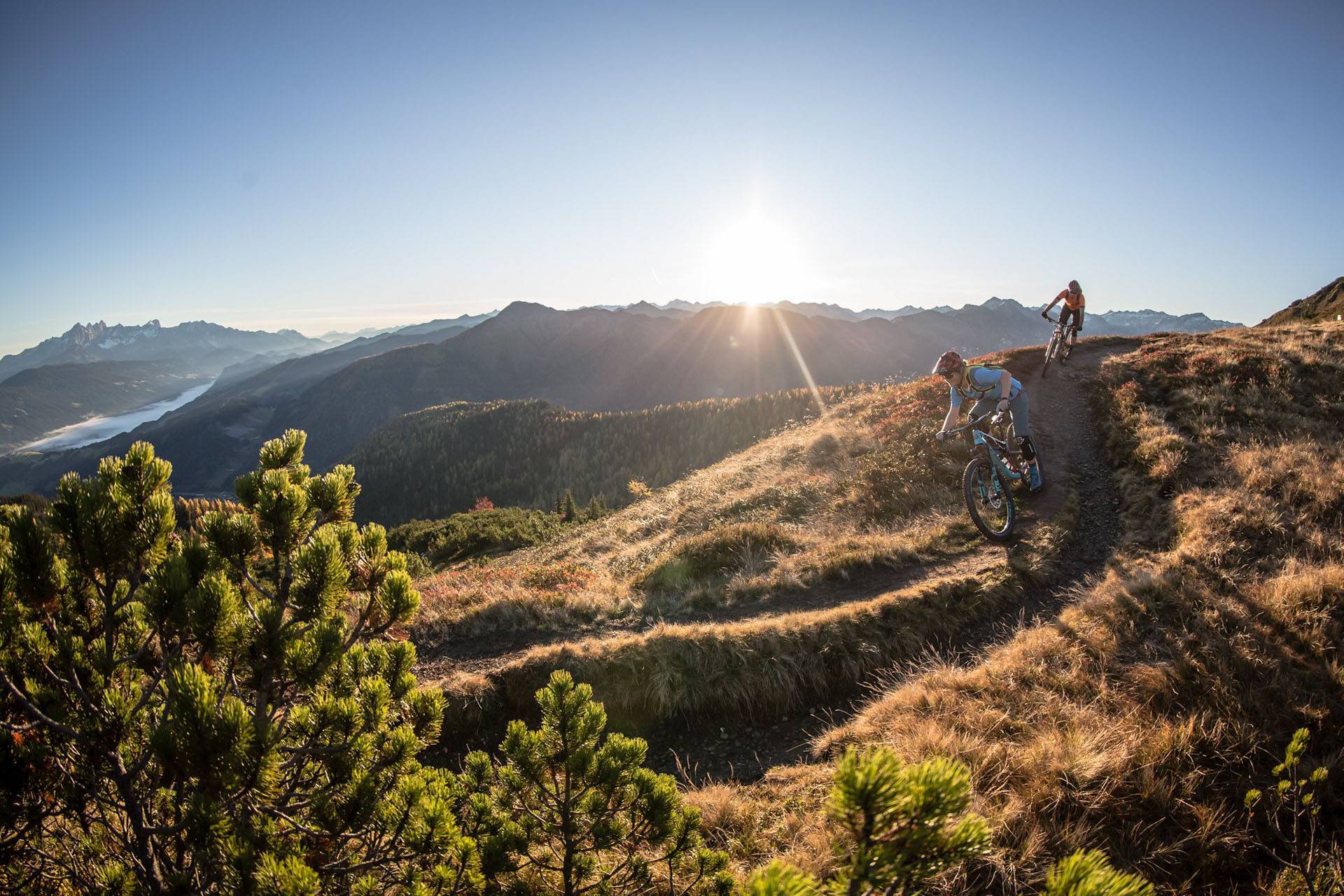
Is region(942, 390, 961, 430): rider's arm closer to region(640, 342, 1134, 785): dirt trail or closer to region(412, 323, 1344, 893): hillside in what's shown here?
region(412, 323, 1344, 893): hillside

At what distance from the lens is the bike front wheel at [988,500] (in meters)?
10.8

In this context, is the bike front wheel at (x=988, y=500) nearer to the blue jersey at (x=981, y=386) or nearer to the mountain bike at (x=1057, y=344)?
the blue jersey at (x=981, y=386)

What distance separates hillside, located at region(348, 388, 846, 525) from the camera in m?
113

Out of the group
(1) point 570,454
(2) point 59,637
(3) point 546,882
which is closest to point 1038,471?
(3) point 546,882

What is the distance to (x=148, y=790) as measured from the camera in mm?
2594

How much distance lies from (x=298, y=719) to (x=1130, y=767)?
18.1 ft

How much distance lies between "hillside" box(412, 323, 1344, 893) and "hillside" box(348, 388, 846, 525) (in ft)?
253

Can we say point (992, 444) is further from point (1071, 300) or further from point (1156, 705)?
point (1071, 300)

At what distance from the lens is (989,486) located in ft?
36.6

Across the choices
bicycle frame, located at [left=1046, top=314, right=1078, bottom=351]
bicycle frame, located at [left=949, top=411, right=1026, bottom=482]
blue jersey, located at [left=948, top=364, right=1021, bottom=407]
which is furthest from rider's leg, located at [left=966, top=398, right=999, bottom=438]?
bicycle frame, located at [left=1046, top=314, right=1078, bottom=351]

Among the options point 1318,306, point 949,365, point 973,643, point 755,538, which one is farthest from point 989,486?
point 1318,306

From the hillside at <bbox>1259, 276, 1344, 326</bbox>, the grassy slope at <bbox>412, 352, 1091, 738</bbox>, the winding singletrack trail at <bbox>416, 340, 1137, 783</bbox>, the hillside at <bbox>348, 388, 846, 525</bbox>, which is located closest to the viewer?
the winding singletrack trail at <bbox>416, 340, 1137, 783</bbox>

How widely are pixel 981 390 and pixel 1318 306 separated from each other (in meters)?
74.1

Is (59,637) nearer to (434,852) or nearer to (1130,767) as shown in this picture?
(434,852)
